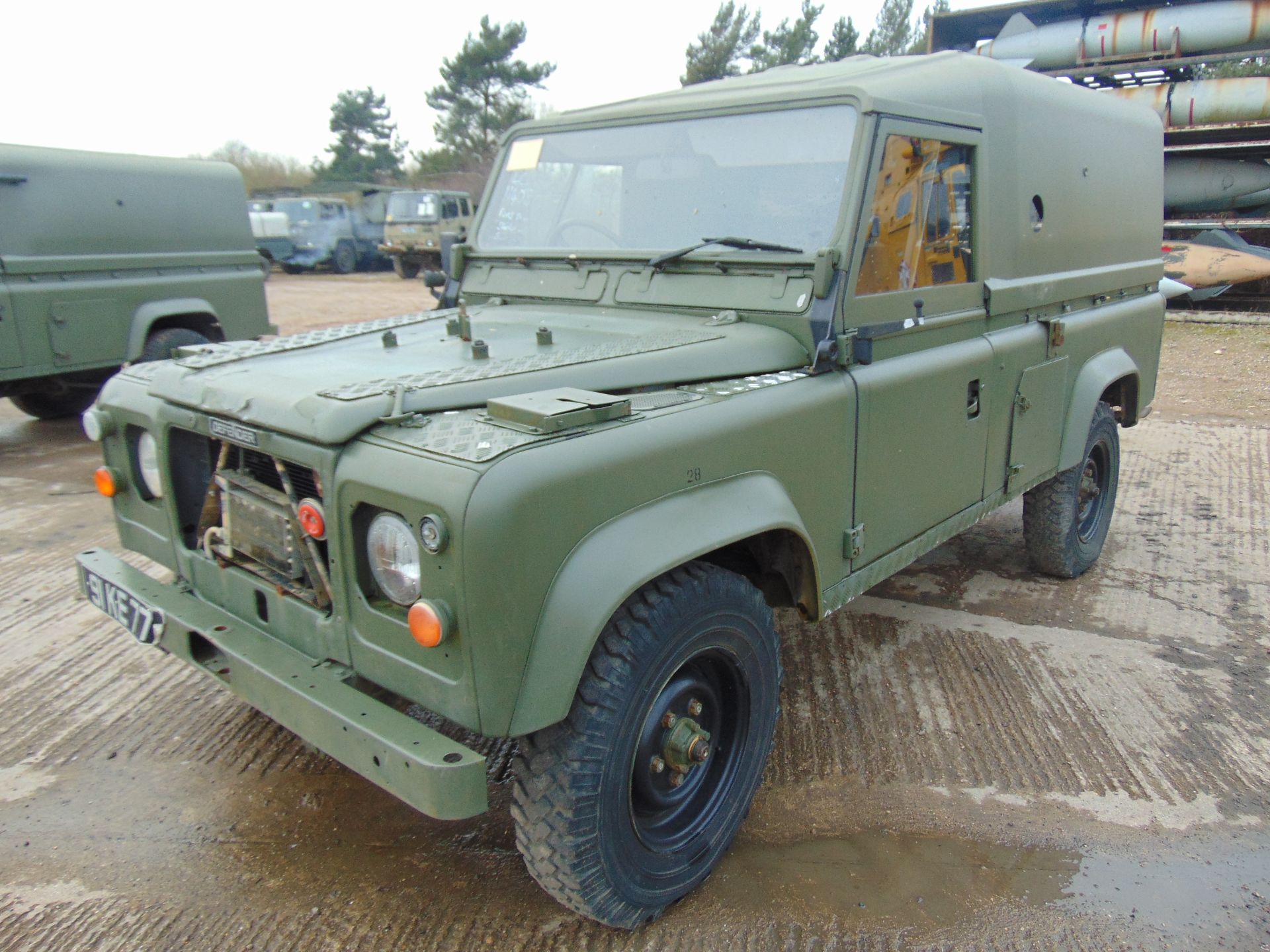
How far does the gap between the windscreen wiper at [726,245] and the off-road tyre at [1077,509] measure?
2124 mm

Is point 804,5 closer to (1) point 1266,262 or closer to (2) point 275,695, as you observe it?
(1) point 1266,262

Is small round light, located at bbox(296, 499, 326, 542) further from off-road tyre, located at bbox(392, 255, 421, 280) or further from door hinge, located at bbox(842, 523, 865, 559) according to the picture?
off-road tyre, located at bbox(392, 255, 421, 280)

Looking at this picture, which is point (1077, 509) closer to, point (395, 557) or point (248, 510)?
point (395, 557)

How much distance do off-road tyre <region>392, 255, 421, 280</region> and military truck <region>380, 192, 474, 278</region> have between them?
0.02 metres

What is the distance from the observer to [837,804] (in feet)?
9.45

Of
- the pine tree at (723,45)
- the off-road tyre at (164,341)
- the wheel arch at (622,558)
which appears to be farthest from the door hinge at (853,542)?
the pine tree at (723,45)

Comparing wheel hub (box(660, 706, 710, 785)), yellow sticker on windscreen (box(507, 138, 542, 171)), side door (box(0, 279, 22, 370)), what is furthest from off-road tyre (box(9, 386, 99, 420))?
wheel hub (box(660, 706, 710, 785))

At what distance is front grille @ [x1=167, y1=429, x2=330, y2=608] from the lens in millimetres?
2275

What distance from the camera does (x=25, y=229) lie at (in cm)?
672

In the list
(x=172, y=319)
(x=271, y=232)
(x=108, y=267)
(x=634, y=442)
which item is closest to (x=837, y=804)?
(x=634, y=442)

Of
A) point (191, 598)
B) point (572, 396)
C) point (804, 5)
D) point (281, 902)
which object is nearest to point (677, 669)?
point (572, 396)

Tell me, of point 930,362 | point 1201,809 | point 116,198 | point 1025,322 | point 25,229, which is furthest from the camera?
Answer: point 116,198

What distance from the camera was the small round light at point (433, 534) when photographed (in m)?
1.85

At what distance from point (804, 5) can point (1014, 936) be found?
103 feet
